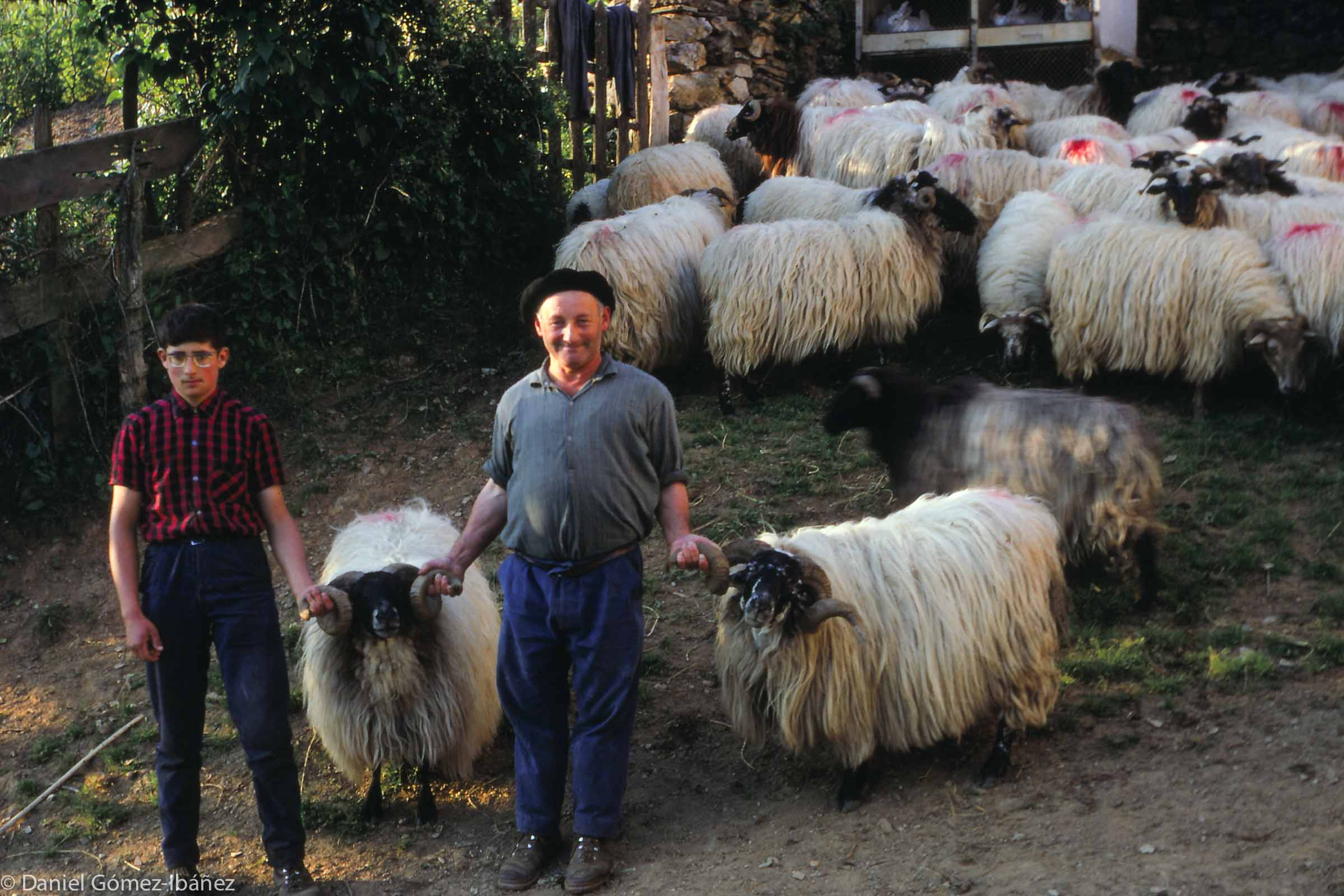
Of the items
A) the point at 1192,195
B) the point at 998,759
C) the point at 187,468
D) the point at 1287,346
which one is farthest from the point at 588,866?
the point at 1192,195

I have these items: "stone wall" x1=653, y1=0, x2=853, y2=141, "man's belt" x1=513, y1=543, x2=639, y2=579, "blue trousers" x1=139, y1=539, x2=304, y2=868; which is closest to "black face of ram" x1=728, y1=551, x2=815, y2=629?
"man's belt" x1=513, y1=543, x2=639, y2=579

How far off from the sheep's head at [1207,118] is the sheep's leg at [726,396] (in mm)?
5297

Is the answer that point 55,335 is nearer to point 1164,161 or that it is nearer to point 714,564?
point 714,564

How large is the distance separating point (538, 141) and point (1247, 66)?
29.5 feet

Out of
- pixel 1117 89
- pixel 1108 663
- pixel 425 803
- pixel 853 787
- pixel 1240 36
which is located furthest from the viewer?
pixel 1240 36

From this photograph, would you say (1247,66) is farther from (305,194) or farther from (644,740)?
(644,740)

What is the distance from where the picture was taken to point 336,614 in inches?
153

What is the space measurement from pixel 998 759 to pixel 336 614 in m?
2.29

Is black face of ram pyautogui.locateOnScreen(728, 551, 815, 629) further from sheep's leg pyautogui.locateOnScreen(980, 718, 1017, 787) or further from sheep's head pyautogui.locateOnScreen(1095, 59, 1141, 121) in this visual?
sheep's head pyautogui.locateOnScreen(1095, 59, 1141, 121)

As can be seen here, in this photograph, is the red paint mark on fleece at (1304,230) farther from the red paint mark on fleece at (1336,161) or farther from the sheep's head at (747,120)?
the sheep's head at (747,120)

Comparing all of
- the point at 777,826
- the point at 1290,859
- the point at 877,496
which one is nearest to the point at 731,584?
the point at 777,826

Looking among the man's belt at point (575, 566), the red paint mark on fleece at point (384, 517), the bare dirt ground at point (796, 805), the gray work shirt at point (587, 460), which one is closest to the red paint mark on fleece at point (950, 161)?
the bare dirt ground at point (796, 805)

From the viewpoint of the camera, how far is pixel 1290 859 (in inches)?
131

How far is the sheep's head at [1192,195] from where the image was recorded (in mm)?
7098
